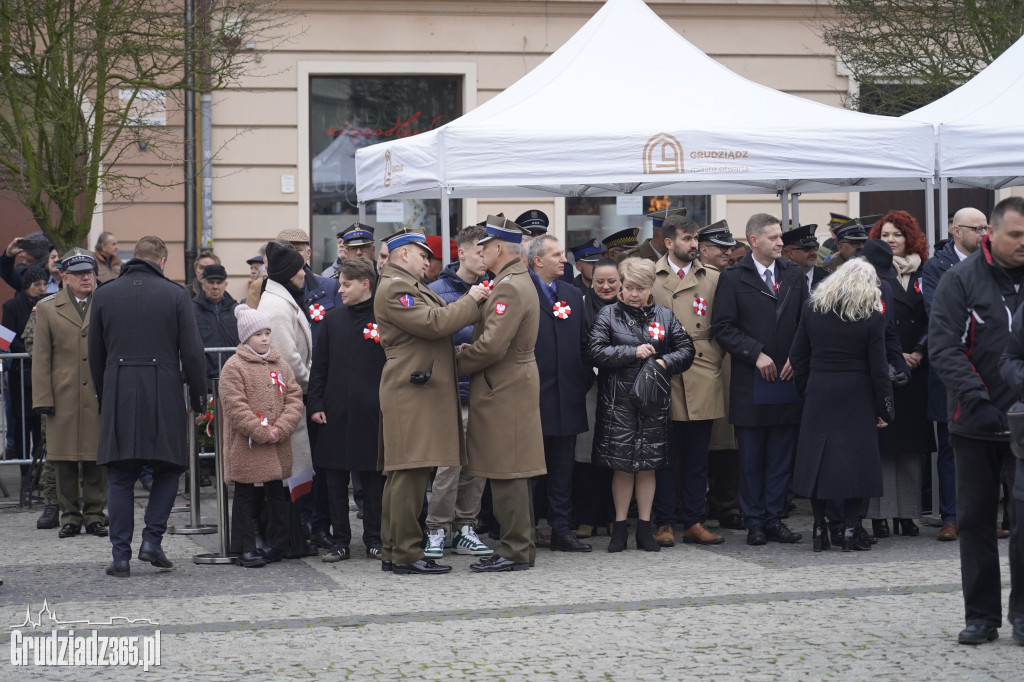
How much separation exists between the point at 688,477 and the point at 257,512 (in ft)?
9.03

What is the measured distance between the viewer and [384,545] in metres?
7.97

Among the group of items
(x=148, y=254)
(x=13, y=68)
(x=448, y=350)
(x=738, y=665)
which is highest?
(x=13, y=68)

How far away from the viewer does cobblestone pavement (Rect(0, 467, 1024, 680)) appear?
5.74 m

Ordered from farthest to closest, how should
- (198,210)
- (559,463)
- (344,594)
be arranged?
(198,210) < (559,463) < (344,594)

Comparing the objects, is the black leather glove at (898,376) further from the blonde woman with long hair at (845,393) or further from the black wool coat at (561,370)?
the black wool coat at (561,370)

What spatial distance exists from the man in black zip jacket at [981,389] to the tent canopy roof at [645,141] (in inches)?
138

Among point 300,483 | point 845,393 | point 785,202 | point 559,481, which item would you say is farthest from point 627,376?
point 785,202

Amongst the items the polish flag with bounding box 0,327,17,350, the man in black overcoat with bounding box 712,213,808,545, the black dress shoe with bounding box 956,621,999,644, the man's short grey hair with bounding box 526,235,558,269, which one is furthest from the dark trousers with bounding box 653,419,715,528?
the polish flag with bounding box 0,327,17,350

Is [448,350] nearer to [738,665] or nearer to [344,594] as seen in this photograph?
[344,594]

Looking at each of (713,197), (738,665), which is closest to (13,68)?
(713,197)

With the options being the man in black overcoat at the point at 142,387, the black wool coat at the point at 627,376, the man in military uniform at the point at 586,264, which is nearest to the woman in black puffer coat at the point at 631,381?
the black wool coat at the point at 627,376

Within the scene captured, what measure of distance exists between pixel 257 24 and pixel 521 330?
8.84 meters

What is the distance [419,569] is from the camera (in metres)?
7.92

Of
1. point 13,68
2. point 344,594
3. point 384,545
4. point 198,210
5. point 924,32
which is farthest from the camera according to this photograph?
point 198,210
